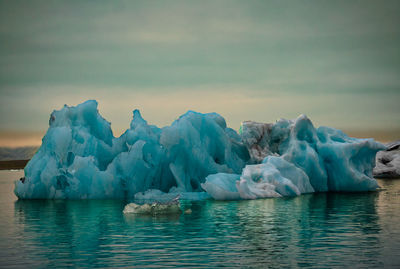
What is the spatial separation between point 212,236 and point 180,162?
15996 mm

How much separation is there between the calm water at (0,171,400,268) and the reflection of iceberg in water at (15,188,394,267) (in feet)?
0.08

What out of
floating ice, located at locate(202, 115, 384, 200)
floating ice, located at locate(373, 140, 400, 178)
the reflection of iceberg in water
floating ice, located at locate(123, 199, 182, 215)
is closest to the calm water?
the reflection of iceberg in water

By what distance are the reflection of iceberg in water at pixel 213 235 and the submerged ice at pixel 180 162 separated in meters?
3.65

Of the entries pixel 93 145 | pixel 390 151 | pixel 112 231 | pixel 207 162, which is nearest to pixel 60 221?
pixel 112 231

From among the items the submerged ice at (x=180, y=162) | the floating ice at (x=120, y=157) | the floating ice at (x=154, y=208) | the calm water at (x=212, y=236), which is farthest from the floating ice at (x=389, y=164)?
the floating ice at (x=154, y=208)

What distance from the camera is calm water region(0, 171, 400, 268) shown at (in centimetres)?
1352

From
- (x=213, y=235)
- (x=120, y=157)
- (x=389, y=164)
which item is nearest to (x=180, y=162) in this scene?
(x=120, y=157)

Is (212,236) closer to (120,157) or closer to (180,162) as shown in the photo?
(120,157)

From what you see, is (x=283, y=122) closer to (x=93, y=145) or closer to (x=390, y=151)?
(x=93, y=145)

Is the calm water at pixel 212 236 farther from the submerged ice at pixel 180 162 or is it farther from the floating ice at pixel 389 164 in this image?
the floating ice at pixel 389 164

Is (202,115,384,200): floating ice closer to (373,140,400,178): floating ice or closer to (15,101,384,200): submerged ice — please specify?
(15,101,384,200): submerged ice

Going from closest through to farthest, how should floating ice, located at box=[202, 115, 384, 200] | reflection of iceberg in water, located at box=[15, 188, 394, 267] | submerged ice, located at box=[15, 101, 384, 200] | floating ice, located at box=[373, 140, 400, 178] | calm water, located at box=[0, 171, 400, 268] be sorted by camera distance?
1. calm water, located at box=[0, 171, 400, 268]
2. reflection of iceberg in water, located at box=[15, 188, 394, 267]
3. floating ice, located at box=[202, 115, 384, 200]
4. submerged ice, located at box=[15, 101, 384, 200]
5. floating ice, located at box=[373, 140, 400, 178]

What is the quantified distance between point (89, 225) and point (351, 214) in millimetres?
10232

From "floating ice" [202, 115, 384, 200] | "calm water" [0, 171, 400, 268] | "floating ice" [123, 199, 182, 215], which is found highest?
"floating ice" [202, 115, 384, 200]
